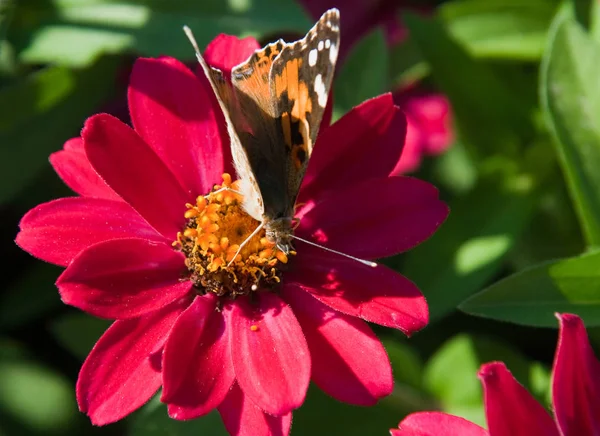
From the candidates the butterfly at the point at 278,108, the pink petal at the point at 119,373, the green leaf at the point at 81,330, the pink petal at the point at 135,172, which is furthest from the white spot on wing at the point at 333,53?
the green leaf at the point at 81,330

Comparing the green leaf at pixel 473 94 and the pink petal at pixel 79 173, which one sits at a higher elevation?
the pink petal at pixel 79 173

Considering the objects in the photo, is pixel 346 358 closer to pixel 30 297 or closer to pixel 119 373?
pixel 119 373

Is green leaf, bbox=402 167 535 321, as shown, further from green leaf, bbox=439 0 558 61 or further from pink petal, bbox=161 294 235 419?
pink petal, bbox=161 294 235 419

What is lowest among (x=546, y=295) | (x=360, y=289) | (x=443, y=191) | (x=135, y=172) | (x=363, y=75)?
(x=443, y=191)

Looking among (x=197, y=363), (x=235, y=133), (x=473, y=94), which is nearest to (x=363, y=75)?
(x=473, y=94)

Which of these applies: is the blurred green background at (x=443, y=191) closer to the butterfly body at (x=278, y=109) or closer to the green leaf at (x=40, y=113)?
the green leaf at (x=40, y=113)

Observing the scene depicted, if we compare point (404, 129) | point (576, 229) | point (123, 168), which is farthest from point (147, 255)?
point (576, 229)

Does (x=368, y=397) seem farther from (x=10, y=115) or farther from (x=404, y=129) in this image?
(x=10, y=115)
